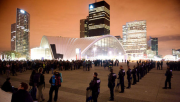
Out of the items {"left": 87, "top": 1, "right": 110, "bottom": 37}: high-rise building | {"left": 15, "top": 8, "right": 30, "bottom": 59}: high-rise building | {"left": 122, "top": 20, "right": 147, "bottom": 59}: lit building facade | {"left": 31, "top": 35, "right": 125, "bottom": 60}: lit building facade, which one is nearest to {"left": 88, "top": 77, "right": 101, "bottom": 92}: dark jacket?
{"left": 31, "top": 35, "right": 125, "bottom": 60}: lit building facade

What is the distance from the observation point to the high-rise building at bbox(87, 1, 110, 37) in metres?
160

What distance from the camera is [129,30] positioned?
13900 cm

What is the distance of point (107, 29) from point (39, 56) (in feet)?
436

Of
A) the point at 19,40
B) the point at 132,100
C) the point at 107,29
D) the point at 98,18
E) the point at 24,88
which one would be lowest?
the point at 132,100

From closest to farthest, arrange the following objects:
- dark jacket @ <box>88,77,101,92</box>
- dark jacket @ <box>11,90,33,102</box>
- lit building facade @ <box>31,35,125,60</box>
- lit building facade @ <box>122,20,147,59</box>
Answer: dark jacket @ <box>11,90,33,102</box>, dark jacket @ <box>88,77,101,92</box>, lit building facade @ <box>31,35,125,60</box>, lit building facade @ <box>122,20,147,59</box>

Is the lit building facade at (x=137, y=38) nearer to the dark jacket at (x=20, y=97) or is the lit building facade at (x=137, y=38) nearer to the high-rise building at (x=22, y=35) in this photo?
the dark jacket at (x=20, y=97)

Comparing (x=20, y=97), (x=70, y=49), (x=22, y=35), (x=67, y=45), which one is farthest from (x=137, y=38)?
(x=22, y=35)

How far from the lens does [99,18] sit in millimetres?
160750

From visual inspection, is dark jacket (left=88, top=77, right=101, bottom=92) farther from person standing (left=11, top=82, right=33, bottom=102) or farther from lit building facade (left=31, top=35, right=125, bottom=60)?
lit building facade (left=31, top=35, right=125, bottom=60)

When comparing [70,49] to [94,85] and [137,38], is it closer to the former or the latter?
[94,85]

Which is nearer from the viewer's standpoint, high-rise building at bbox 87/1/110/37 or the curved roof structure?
the curved roof structure

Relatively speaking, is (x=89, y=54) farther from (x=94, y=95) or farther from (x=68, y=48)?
(x=94, y=95)

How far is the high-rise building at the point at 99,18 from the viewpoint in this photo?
6280 inches

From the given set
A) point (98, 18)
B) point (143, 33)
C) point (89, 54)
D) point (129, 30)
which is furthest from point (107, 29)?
point (89, 54)
